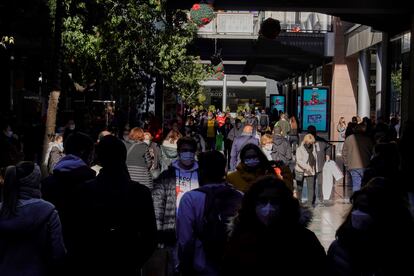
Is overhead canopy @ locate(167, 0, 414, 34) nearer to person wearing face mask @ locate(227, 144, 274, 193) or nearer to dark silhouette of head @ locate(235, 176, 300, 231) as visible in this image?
person wearing face mask @ locate(227, 144, 274, 193)

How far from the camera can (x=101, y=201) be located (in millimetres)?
5453

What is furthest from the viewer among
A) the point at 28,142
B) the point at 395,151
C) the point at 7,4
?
the point at 28,142

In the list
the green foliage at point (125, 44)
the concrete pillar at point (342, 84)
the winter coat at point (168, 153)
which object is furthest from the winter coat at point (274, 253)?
the concrete pillar at point (342, 84)

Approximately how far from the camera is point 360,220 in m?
4.23

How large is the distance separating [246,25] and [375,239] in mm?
33295

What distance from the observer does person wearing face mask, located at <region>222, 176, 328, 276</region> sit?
4.05 metres

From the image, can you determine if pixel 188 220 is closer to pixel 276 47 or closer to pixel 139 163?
pixel 139 163

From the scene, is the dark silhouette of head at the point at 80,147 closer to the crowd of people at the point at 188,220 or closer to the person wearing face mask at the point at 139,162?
the crowd of people at the point at 188,220

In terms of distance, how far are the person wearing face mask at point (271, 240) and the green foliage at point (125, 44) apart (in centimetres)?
1439

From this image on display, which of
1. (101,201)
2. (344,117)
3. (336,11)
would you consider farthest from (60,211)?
(344,117)

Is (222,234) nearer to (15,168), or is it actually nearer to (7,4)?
(15,168)

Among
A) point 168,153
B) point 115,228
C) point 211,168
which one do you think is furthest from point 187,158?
point 168,153

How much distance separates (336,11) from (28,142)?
7849mm

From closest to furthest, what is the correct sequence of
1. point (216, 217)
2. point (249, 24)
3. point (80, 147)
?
point (216, 217)
point (80, 147)
point (249, 24)
